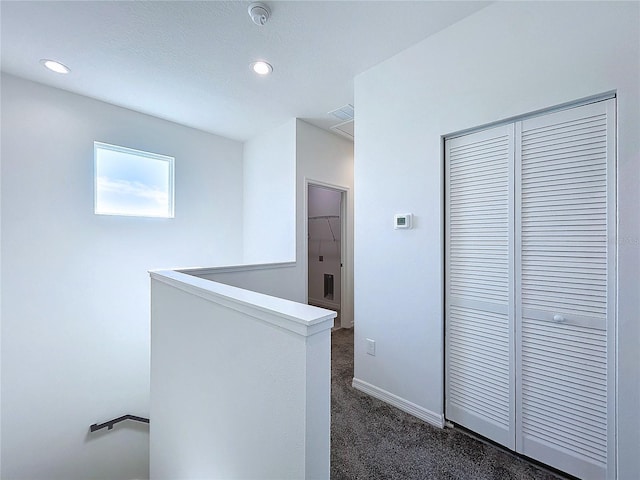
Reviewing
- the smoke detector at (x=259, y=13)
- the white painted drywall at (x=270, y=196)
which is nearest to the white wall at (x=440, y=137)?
the smoke detector at (x=259, y=13)

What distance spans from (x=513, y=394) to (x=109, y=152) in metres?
4.32

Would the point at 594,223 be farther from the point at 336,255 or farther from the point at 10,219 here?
the point at 10,219

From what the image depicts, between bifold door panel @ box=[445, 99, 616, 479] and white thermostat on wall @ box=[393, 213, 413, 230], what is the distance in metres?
0.27

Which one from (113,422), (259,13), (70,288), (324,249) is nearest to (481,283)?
(259,13)

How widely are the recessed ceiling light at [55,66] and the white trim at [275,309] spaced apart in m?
2.47

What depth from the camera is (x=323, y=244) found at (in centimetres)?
526

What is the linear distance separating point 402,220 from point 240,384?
1.52 m

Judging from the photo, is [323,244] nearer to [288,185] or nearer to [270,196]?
[270,196]

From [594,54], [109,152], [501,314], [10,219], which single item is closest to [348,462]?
[501,314]

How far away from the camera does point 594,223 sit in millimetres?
1348

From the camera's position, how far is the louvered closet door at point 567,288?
132cm

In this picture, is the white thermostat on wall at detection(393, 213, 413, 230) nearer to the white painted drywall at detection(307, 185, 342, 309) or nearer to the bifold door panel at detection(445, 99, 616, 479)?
the bifold door panel at detection(445, 99, 616, 479)

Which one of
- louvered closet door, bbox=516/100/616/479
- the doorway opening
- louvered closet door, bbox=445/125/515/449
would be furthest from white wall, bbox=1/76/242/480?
louvered closet door, bbox=516/100/616/479

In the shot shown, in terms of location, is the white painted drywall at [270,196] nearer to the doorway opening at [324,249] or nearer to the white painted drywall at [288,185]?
the white painted drywall at [288,185]
